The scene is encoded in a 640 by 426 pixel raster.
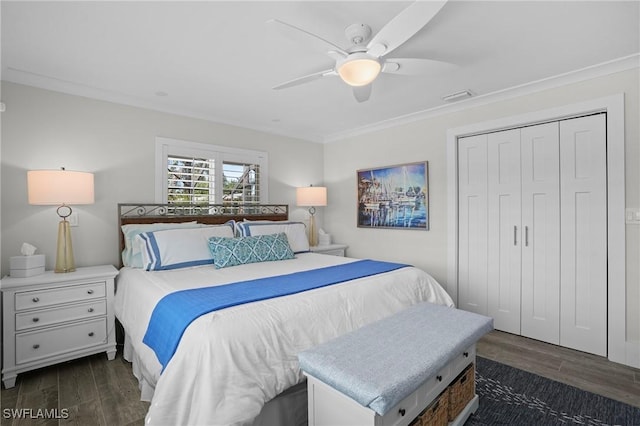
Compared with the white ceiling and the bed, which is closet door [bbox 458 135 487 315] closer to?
the white ceiling

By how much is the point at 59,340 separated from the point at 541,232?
4343 mm

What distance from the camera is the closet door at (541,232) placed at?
2982 millimetres

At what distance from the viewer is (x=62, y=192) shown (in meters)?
2.57

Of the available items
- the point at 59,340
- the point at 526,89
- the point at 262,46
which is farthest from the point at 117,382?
the point at 526,89

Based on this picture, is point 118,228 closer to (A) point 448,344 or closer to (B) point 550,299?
(A) point 448,344

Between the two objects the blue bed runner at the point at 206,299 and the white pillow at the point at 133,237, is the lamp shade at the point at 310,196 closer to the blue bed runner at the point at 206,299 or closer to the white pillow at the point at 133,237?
the white pillow at the point at 133,237

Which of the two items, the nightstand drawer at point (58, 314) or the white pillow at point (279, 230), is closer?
the nightstand drawer at point (58, 314)

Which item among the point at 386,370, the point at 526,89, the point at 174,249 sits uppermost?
the point at 526,89

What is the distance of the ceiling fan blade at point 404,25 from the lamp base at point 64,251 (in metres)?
2.90

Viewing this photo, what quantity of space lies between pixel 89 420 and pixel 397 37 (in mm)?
2963

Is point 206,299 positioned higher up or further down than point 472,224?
further down

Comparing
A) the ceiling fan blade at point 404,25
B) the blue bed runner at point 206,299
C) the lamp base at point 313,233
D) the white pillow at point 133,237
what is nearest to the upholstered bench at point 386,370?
the blue bed runner at point 206,299

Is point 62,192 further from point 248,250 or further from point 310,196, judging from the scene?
point 310,196

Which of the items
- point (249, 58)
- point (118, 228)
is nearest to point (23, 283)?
point (118, 228)
